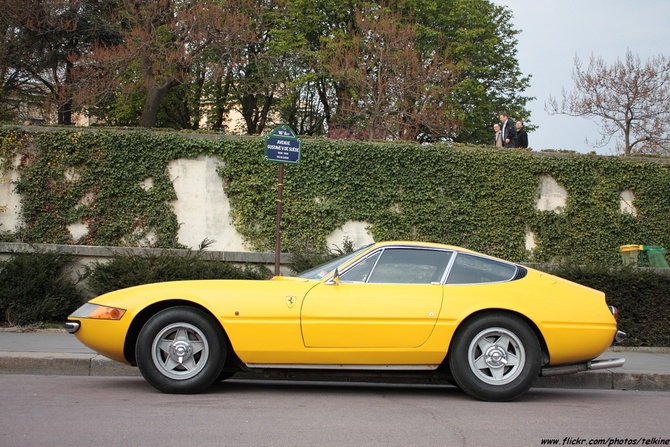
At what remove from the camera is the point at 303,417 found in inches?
220

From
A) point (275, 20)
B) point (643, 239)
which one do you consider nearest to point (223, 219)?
point (643, 239)

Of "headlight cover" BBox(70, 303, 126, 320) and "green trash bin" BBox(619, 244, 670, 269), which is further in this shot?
"green trash bin" BBox(619, 244, 670, 269)

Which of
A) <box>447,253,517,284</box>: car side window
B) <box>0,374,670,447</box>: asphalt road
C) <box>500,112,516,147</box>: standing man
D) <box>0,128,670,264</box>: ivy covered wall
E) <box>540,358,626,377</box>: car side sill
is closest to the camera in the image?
<box>0,374,670,447</box>: asphalt road

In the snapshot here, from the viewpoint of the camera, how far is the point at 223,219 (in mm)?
13484

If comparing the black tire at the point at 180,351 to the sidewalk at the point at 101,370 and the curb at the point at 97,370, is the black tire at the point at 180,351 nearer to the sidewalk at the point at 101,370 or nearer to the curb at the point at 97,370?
the curb at the point at 97,370

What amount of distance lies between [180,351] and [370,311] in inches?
65.6

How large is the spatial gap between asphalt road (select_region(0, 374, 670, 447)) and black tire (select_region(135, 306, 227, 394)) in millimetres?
151

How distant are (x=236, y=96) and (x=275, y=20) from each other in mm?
3990

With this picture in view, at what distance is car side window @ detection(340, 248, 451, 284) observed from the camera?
21.9 ft

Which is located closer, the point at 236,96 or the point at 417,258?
the point at 417,258

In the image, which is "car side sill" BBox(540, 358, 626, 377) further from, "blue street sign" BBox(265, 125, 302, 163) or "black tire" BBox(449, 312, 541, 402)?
"blue street sign" BBox(265, 125, 302, 163)

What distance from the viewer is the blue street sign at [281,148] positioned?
33.6 feet

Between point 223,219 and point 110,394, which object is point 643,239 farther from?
point 110,394

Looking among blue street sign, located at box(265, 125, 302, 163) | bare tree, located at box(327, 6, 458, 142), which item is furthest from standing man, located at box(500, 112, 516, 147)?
bare tree, located at box(327, 6, 458, 142)
